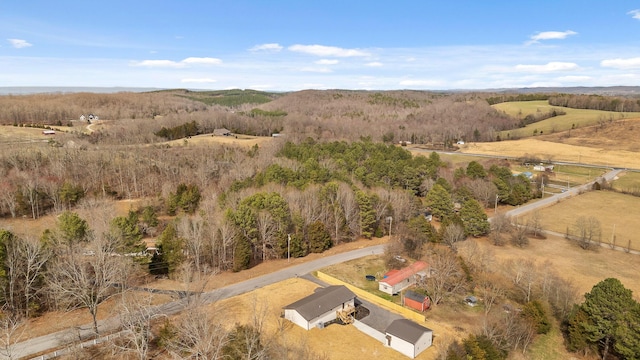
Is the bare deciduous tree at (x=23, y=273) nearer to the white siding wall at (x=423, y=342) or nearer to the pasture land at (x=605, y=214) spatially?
the white siding wall at (x=423, y=342)

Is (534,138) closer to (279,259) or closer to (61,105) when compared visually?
(279,259)

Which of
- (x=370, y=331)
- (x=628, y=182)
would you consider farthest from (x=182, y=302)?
(x=628, y=182)

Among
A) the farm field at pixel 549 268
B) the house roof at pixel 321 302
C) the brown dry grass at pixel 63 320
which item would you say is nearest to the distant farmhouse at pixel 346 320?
the house roof at pixel 321 302

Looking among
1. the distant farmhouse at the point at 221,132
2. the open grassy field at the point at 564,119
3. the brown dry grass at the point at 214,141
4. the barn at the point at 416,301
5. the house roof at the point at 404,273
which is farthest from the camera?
the open grassy field at the point at 564,119

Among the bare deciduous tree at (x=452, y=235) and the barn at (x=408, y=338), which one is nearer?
the barn at (x=408, y=338)

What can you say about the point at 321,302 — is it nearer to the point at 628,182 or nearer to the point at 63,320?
the point at 63,320

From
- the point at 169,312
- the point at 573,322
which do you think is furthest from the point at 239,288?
the point at 573,322
